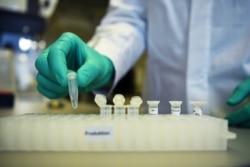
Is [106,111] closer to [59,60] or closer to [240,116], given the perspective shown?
[59,60]

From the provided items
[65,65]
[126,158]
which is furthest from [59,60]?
[126,158]

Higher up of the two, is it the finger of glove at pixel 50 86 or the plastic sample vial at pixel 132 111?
the finger of glove at pixel 50 86

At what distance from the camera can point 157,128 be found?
1.51ft

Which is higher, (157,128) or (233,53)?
(233,53)

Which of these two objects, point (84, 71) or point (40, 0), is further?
point (40, 0)

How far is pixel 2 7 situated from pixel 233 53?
1243mm

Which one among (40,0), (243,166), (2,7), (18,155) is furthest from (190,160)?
→ (40,0)

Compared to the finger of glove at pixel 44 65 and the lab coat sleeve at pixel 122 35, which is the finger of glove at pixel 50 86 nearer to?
the finger of glove at pixel 44 65

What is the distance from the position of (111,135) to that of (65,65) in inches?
7.6

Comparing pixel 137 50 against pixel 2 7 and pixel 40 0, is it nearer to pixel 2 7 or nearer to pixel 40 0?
pixel 2 7

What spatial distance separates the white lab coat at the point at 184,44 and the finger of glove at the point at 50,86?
22 centimetres

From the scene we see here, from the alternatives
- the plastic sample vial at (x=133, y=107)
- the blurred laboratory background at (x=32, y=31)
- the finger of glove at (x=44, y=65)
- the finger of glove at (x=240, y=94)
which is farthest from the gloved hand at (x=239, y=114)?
the blurred laboratory background at (x=32, y=31)

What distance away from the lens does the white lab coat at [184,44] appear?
84 centimetres

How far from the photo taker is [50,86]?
70 cm
